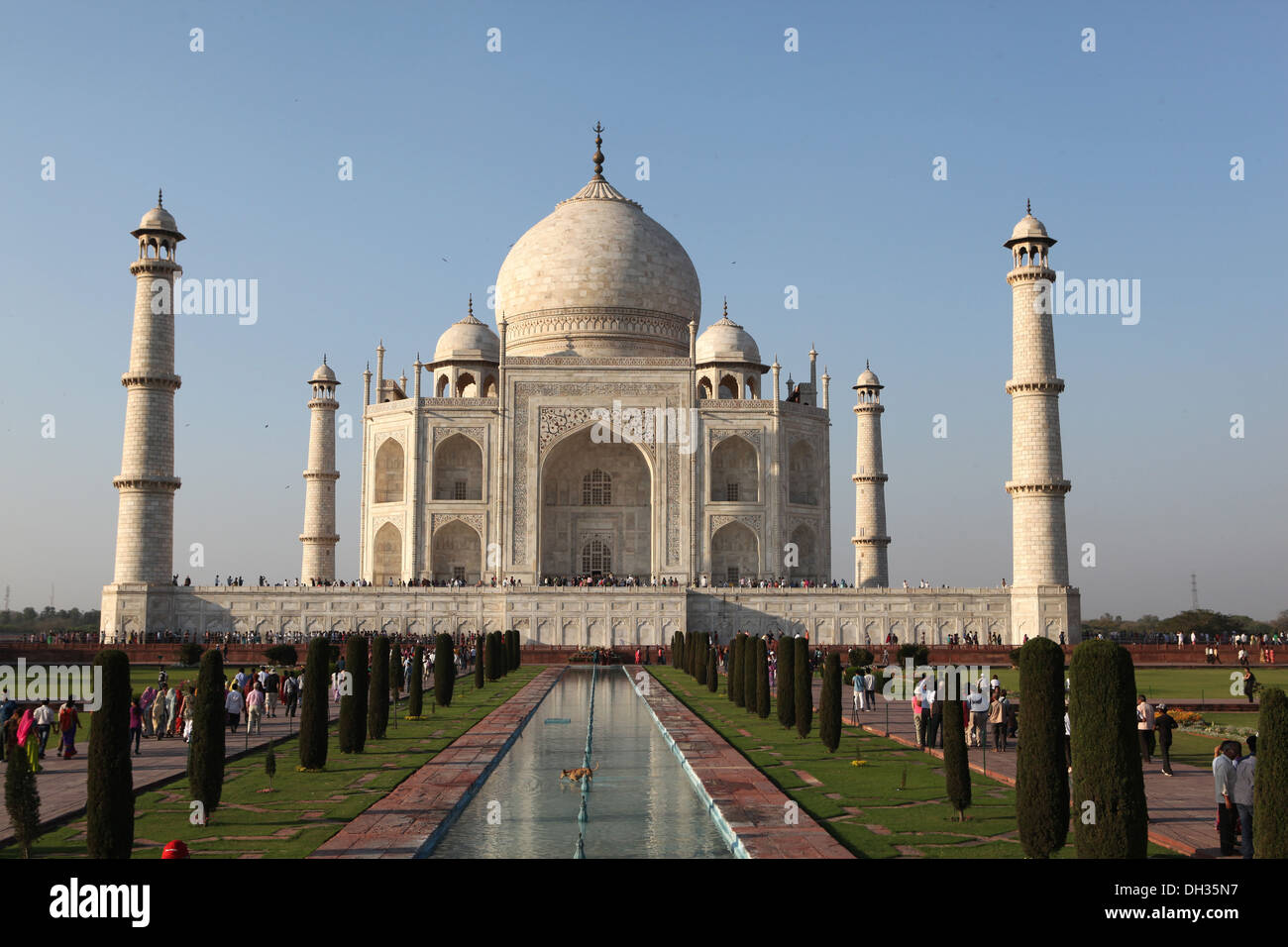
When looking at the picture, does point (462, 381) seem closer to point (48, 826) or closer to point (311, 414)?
point (311, 414)

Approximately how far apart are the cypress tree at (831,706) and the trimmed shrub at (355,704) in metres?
4.92

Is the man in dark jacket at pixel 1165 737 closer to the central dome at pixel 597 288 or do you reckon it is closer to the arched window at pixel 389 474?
the central dome at pixel 597 288

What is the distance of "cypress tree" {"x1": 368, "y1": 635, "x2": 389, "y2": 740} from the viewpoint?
14.7m

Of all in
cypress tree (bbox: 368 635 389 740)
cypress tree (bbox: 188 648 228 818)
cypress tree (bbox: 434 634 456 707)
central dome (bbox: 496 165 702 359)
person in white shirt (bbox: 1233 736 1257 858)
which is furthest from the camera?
central dome (bbox: 496 165 702 359)

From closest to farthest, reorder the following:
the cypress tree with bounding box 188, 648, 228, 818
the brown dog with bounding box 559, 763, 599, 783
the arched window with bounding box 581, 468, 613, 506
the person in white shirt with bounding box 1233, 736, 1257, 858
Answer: the person in white shirt with bounding box 1233, 736, 1257, 858 < the cypress tree with bounding box 188, 648, 228, 818 < the brown dog with bounding box 559, 763, 599, 783 < the arched window with bounding box 581, 468, 613, 506

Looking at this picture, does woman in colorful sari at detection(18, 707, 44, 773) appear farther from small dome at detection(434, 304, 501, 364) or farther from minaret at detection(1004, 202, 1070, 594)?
small dome at detection(434, 304, 501, 364)

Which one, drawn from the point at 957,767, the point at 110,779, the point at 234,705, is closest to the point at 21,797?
the point at 110,779

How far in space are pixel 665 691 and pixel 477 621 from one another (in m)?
11.0

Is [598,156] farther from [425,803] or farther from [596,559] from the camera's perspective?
[425,803]

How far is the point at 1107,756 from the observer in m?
7.28

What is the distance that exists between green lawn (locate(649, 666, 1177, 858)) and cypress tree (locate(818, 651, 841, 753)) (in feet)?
0.56

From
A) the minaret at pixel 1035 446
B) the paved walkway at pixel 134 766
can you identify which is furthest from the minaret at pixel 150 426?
the minaret at pixel 1035 446

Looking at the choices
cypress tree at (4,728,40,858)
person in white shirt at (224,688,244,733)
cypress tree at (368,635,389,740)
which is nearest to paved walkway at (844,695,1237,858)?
cypress tree at (368,635,389,740)
